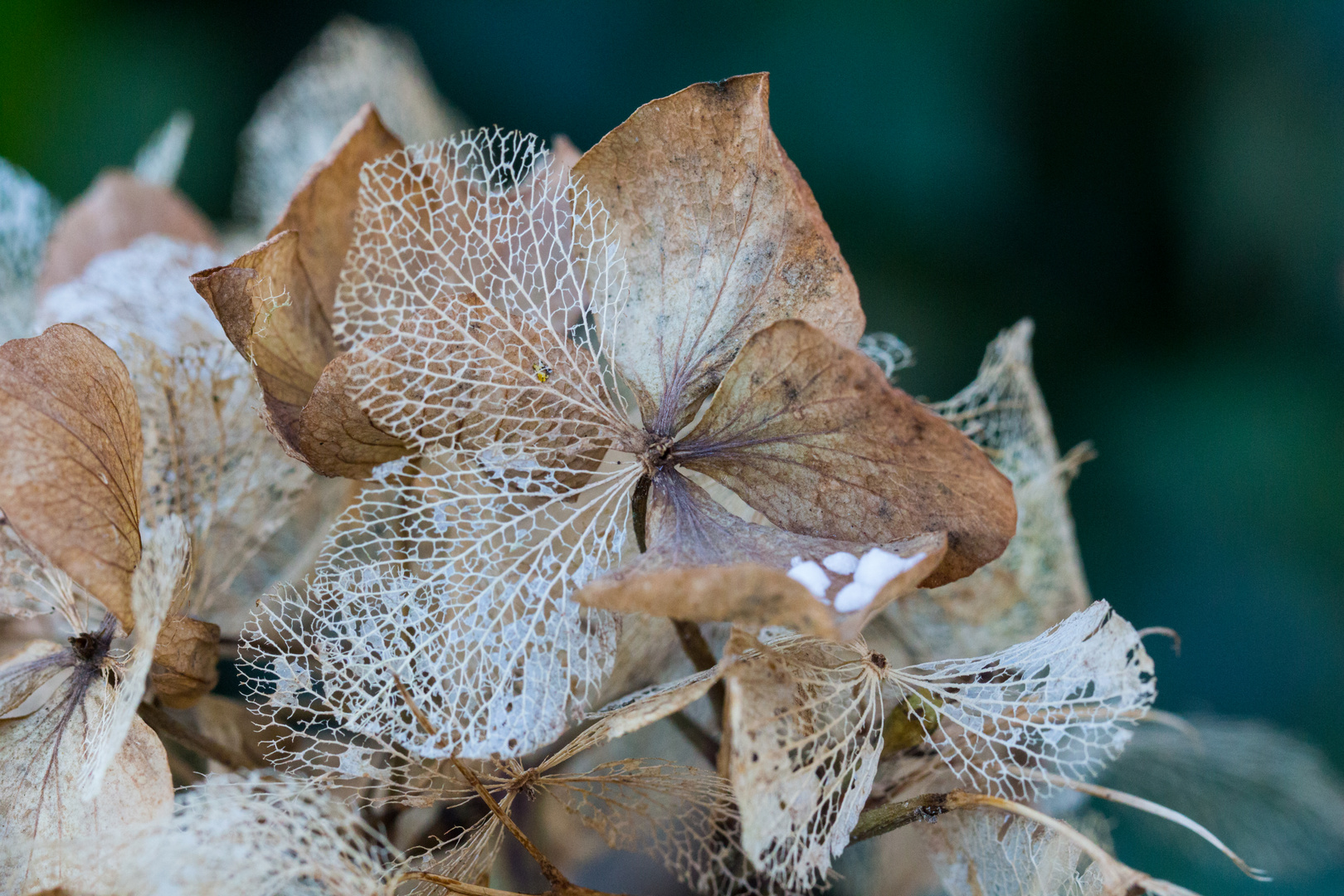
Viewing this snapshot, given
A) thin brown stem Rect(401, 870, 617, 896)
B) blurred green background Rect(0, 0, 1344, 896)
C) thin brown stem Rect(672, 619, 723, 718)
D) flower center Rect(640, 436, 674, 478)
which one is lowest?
thin brown stem Rect(401, 870, 617, 896)

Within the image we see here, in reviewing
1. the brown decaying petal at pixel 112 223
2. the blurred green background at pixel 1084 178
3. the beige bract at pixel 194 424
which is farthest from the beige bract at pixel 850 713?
the blurred green background at pixel 1084 178

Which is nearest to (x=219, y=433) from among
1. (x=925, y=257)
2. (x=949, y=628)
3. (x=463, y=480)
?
(x=463, y=480)

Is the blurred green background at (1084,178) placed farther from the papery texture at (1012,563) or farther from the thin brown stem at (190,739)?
the thin brown stem at (190,739)

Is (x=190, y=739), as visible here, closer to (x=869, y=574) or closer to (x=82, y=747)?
(x=82, y=747)

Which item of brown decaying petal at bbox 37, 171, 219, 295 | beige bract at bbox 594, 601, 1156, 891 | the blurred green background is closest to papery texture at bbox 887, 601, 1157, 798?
beige bract at bbox 594, 601, 1156, 891

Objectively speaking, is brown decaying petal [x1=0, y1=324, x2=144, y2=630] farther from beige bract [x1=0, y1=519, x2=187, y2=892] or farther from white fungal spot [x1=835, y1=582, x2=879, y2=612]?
white fungal spot [x1=835, y1=582, x2=879, y2=612]

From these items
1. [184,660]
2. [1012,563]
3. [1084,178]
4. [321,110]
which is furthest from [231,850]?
[1084,178]
